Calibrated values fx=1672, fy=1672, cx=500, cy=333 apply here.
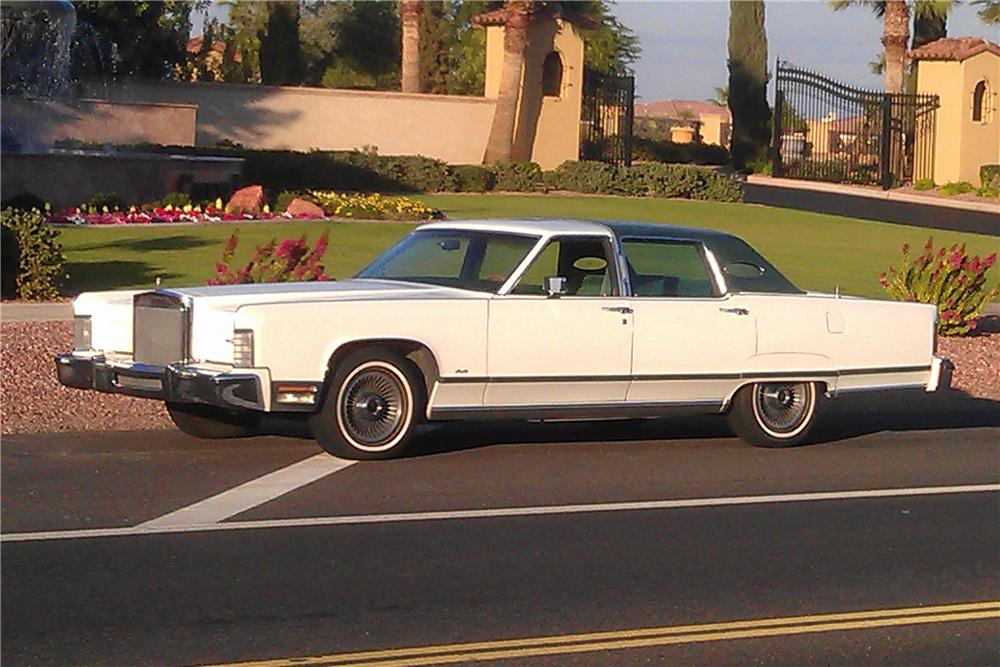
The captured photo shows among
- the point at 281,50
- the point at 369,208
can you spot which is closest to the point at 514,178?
the point at 369,208

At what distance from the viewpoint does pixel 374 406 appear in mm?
10430

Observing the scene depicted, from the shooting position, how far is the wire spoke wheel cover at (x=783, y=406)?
11.7 meters

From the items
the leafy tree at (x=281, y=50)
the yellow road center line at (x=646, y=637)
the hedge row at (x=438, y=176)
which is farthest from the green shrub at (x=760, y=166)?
the yellow road center line at (x=646, y=637)

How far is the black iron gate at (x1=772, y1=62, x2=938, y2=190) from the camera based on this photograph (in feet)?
163

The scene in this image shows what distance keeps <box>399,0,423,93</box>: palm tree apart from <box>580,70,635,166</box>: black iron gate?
524 centimetres

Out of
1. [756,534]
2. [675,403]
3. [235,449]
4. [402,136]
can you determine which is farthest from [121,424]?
[402,136]

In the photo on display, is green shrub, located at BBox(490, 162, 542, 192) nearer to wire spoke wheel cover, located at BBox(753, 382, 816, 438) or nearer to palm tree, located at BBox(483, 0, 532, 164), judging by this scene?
palm tree, located at BBox(483, 0, 532, 164)

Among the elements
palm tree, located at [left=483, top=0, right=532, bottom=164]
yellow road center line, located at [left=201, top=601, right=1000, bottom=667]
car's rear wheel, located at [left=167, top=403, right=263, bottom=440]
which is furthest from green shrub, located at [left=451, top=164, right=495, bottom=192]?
yellow road center line, located at [left=201, top=601, right=1000, bottom=667]

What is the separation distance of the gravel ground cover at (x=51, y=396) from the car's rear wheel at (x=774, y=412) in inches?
157

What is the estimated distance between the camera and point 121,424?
11945 mm

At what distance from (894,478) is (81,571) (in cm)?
547

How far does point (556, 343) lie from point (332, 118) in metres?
36.3

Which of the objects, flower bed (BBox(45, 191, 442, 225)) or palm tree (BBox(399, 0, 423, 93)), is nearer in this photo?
flower bed (BBox(45, 191, 442, 225))

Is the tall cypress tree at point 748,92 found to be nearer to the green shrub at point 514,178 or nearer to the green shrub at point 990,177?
the green shrub at point 990,177
